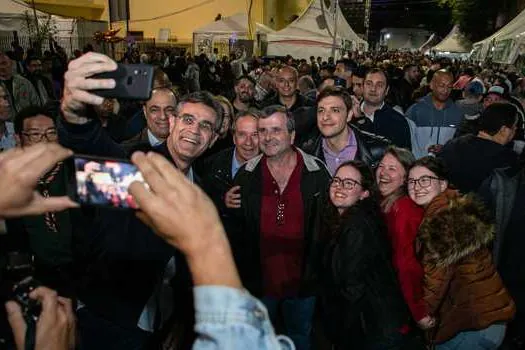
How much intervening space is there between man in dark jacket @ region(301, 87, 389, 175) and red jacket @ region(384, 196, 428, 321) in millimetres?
1071

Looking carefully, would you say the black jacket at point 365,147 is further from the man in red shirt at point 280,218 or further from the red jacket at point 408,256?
the red jacket at point 408,256

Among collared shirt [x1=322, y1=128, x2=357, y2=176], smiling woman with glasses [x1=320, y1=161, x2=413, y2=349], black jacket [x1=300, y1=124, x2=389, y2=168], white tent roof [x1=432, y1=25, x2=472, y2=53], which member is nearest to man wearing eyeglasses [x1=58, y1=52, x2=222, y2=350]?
smiling woman with glasses [x1=320, y1=161, x2=413, y2=349]

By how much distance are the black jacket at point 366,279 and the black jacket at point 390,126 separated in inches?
91.8

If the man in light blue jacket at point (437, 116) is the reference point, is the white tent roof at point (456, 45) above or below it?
above

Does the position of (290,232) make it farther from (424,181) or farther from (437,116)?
(437,116)

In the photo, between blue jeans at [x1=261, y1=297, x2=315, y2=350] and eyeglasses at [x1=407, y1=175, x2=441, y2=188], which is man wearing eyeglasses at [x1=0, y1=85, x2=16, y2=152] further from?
eyeglasses at [x1=407, y1=175, x2=441, y2=188]

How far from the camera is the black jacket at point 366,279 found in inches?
114

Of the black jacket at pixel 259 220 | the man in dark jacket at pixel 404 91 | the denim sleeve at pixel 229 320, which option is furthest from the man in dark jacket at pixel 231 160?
the man in dark jacket at pixel 404 91

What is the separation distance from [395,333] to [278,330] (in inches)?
46.9

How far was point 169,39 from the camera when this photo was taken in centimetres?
3266

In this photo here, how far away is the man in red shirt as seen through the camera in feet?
11.3

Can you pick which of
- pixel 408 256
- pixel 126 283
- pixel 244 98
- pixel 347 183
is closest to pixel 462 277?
pixel 408 256

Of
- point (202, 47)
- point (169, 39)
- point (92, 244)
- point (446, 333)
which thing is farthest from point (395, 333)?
point (169, 39)

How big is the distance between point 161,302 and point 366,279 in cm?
126
